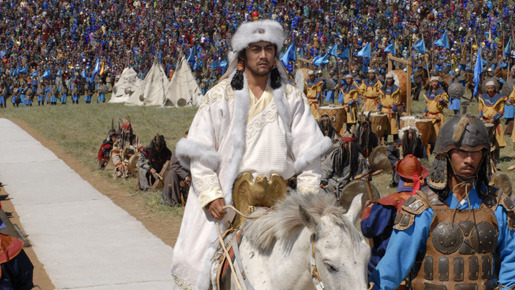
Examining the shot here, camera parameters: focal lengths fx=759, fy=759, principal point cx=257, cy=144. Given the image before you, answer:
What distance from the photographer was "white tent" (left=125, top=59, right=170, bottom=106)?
1323 inches

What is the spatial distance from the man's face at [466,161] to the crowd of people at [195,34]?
28728 millimetres

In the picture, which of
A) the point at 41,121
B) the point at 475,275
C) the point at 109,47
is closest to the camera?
the point at 475,275

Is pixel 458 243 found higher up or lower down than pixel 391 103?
higher up

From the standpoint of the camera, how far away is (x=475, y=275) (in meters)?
3.79

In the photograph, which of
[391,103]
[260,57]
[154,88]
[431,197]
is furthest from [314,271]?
[154,88]

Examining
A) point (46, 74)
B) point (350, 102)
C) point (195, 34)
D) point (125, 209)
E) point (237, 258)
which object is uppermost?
point (195, 34)

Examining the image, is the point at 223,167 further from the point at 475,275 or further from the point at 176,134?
the point at 176,134

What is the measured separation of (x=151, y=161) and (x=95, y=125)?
12.1m

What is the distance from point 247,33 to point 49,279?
4.88 m

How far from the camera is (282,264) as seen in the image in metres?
3.94

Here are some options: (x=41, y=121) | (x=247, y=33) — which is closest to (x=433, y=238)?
Result: (x=247, y=33)

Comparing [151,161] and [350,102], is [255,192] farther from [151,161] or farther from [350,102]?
[350,102]

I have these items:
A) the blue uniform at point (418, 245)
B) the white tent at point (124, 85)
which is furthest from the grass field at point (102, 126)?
the blue uniform at point (418, 245)

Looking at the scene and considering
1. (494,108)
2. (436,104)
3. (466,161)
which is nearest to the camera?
(466,161)
